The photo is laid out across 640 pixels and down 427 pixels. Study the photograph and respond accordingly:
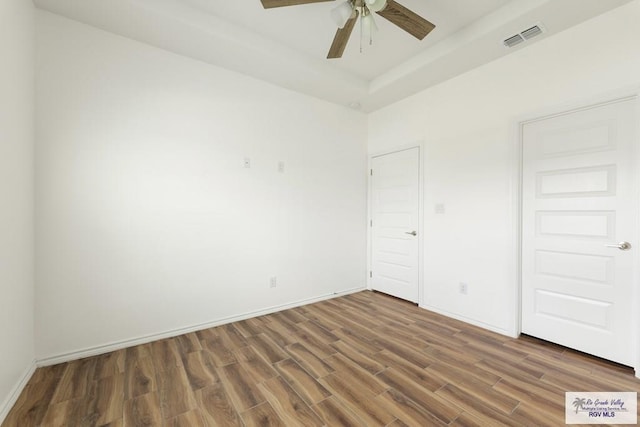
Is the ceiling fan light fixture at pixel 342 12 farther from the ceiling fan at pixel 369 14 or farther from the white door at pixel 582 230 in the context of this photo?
the white door at pixel 582 230

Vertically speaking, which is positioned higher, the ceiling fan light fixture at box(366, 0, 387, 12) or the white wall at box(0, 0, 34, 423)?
the ceiling fan light fixture at box(366, 0, 387, 12)

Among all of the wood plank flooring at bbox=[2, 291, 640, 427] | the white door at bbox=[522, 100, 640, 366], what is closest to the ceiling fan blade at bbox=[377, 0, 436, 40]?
the white door at bbox=[522, 100, 640, 366]

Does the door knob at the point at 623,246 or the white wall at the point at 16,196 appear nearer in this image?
the white wall at the point at 16,196

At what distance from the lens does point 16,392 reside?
180 cm

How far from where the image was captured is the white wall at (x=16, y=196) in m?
1.66

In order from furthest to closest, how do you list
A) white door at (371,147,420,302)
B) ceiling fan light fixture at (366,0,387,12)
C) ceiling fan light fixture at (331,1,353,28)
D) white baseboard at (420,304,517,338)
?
white door at (371,147,420,302)
white baseboard at (420,304,517,338)
ceiling fan light fixture at (331,1,353,28)
ceiling fan light fixture at (366,0,387,12)

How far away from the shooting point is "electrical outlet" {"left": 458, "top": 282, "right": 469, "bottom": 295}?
3.05m

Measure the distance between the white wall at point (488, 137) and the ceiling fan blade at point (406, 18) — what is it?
1236mm

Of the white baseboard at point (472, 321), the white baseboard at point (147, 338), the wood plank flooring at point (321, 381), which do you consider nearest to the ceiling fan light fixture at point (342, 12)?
the wood plank flooring at point (321, 381)

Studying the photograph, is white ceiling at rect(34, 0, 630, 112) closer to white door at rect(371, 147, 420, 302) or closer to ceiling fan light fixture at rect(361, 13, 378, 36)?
ceiling fan light fixture at rect(361, 13, 378, 36)

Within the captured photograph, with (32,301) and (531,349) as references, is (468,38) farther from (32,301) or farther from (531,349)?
(32,301)

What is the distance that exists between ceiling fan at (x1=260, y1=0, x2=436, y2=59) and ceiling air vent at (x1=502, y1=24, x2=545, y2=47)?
984 mm

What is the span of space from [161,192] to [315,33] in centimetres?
217

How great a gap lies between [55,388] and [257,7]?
3307 millimetres
